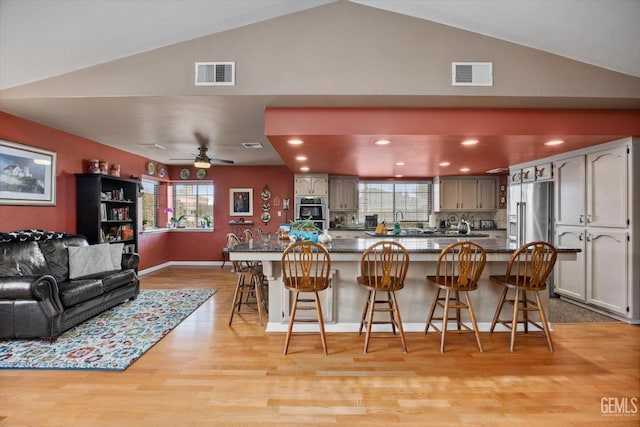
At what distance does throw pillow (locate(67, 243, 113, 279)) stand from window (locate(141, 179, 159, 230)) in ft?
8.50

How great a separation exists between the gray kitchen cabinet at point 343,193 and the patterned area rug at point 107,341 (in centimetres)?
391

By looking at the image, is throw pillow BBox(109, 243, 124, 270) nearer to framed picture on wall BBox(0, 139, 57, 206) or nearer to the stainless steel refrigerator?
framed picture on wall BBox(0, 139, 57, 206)

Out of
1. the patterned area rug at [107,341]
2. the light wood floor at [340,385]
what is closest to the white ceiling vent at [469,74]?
the light wood floor at [340,385]

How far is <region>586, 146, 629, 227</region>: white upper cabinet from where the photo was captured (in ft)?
12.0

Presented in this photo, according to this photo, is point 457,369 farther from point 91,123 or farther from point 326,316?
point 91,123

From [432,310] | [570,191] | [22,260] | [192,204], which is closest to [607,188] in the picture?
[570,191]

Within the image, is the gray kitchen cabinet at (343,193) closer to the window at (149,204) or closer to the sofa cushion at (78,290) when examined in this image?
the window at (149,204)

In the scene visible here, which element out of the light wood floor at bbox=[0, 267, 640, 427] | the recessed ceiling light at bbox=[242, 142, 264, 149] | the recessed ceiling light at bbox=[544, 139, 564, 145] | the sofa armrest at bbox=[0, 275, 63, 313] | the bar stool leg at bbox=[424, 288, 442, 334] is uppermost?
the recessed ceiling light at bbox=[242, 142, 264, 149]

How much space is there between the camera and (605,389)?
7.47ft

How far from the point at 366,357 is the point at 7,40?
164 inches

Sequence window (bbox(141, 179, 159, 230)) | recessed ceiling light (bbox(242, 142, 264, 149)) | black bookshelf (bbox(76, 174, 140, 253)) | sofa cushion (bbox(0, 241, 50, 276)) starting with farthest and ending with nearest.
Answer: window (bbox(141, 179, 159, 230)) → recessed ceiling light (bbox(242, 142, 264, 149)) → black bookshelf (bbox(76, 174, 140, 253)) → sofa cushion (bbox(0, 241, 50, 276))

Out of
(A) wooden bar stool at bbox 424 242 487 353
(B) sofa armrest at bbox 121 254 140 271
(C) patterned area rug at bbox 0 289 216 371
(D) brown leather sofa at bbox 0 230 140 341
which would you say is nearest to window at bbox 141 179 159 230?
(B) sofa armrest at bbox 121 254 140 271

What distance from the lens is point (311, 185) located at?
7043 millimetres

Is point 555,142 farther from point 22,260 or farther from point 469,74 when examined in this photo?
point 22,260
